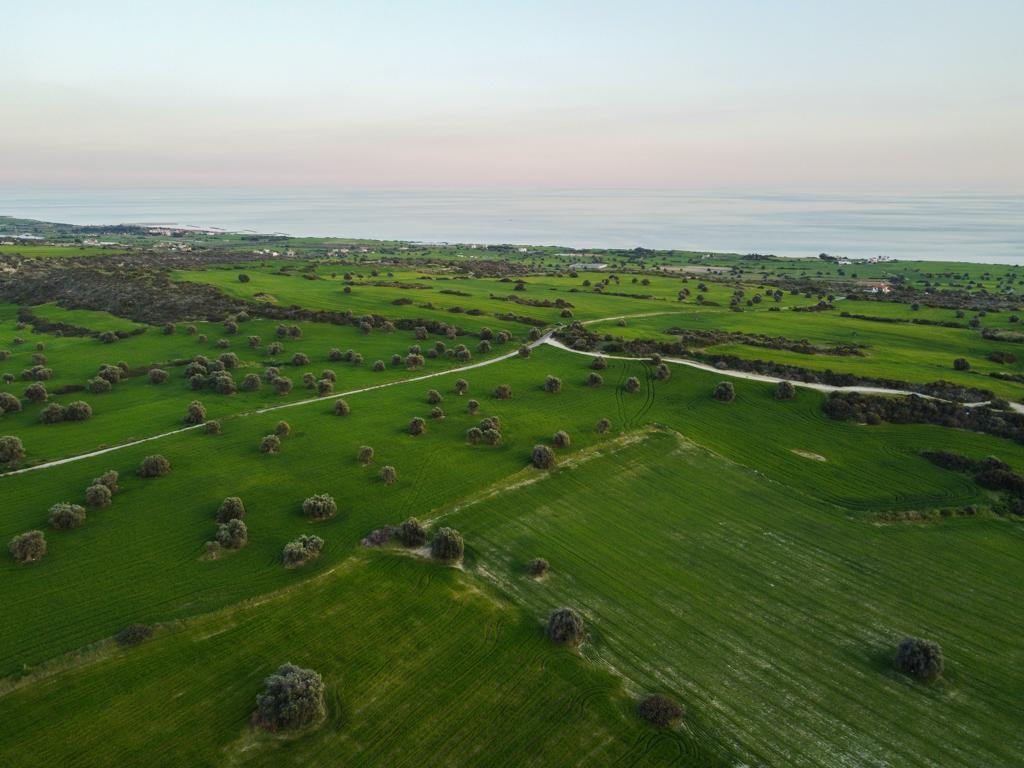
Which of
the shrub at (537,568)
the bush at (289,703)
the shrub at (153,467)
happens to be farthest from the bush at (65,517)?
the shrub at (537,568)

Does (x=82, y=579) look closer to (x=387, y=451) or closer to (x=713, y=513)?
(x=387, y=451)

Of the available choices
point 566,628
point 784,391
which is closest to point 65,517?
point 566,628

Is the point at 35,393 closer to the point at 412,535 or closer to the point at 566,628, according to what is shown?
the point at 412,535

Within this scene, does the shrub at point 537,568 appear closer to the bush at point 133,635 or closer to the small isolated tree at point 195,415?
the bush at point 133,635

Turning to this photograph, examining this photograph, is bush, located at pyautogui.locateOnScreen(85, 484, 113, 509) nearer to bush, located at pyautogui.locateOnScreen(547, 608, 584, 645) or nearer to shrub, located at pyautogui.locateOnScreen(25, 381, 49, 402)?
shrub, located at pyautogui.locateOnScreen(25, 381, 49, 402)

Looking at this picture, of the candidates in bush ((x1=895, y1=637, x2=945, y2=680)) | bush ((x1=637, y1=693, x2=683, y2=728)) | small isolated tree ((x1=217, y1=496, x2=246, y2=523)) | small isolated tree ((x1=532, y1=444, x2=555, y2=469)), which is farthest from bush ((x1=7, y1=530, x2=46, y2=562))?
bush ((x1=895, y1=637, x2=945, y2=680))

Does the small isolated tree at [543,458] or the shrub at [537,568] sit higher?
the small isolated tree at [543,458]

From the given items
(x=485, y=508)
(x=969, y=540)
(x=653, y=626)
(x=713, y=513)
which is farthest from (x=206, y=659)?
(x=969, y=540)
